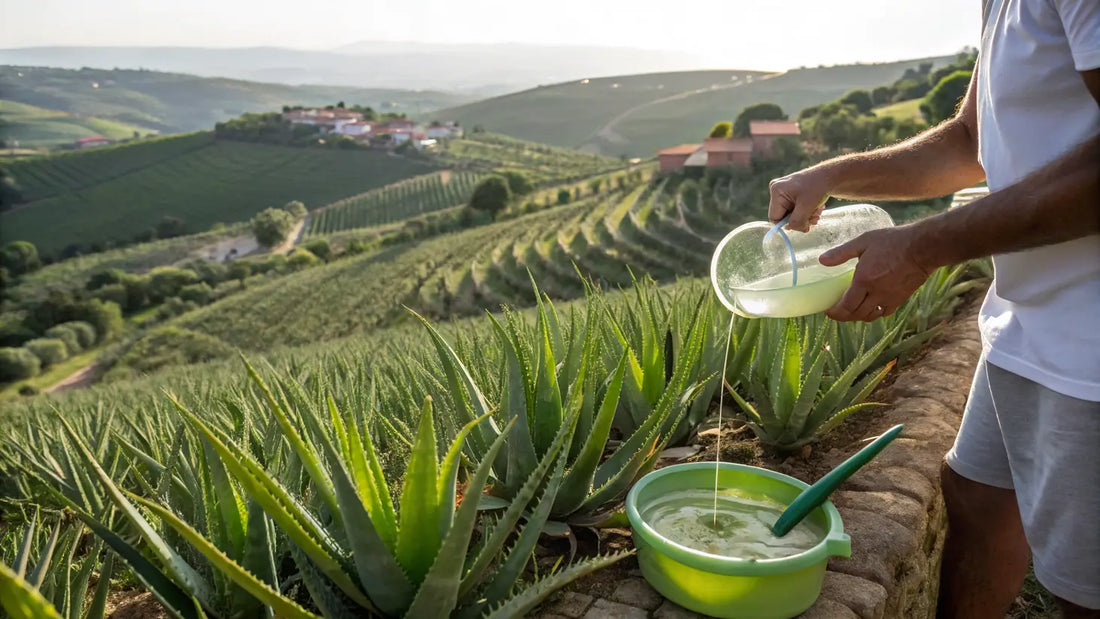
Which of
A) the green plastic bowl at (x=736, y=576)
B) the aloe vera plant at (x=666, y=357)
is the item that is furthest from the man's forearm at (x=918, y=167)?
the green plastic bowl at (x=736, y=576)

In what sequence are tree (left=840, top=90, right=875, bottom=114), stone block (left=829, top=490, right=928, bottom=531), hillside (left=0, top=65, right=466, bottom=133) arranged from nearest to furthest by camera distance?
stone block (left=829, top=490, right=928, bottom=531) < tree (left=840, top=90, right=875, bottom=114) < hillside (left=0, top=65, right=466, bottom=133)

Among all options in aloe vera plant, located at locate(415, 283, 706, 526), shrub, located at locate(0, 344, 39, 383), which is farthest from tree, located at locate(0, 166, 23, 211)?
aloe vera plant, located at locate(415, 283, 706, 526)

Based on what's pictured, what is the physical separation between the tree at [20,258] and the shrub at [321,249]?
26.2 metres

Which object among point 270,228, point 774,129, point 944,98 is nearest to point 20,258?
point 270,228

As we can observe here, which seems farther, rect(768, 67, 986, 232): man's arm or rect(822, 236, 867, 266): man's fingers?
rect(768, 67, 986, 232): man's arm

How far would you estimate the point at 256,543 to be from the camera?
54.5 inches

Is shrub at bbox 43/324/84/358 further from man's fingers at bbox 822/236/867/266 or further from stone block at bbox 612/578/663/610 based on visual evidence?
man's fingers at bbox 822/236/867/266

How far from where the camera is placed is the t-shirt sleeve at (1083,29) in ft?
3.97

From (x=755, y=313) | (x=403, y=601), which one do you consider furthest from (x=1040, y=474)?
(x=403, y=601)

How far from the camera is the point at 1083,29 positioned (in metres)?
1.23

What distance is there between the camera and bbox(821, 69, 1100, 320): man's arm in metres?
1.28

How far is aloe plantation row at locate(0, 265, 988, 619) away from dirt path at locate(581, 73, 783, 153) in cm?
12177

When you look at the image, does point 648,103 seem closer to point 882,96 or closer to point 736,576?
point 882,96

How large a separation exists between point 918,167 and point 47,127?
143210 millimetres
